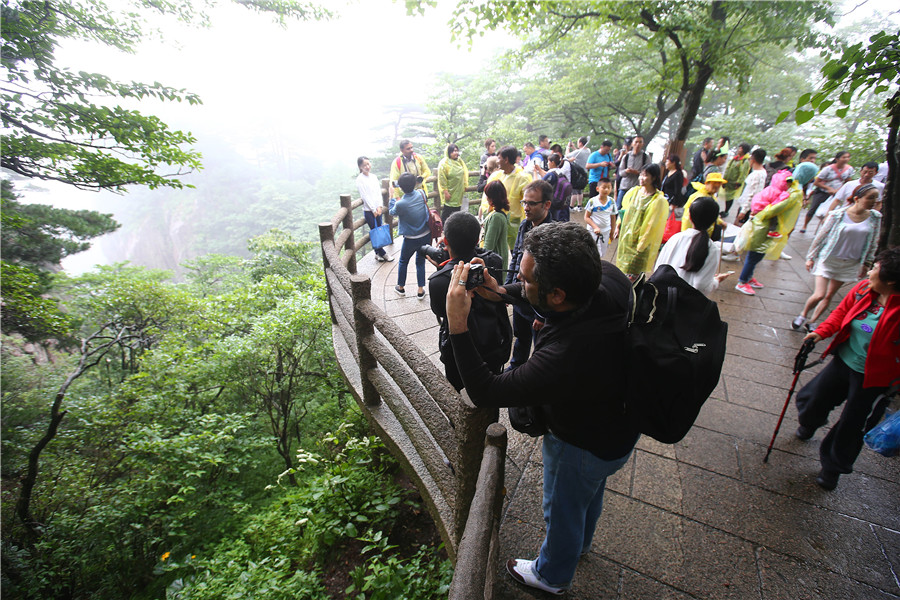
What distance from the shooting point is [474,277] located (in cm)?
175

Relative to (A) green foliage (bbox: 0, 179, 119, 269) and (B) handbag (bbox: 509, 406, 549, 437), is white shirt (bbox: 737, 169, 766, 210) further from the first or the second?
(A) green foliage (bbox: 0, 179, 119, 269)

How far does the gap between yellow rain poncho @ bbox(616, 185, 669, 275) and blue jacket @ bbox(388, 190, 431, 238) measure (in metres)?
2.38

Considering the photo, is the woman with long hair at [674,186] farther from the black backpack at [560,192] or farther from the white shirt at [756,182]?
the white shirt at [756,182]

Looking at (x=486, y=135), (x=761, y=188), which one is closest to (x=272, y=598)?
(x=761, y=188)

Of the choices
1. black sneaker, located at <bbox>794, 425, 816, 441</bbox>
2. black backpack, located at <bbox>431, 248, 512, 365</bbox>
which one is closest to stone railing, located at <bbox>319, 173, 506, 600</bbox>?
black backpack, located at <bbox>431, 248, 512, 365</bbox>

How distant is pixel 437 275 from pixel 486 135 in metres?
18.6

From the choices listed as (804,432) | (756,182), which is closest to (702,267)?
(804,432)

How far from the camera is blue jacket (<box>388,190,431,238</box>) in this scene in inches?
190

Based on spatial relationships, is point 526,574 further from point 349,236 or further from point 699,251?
point 349,236

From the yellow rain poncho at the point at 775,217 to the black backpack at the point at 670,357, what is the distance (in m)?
4.98

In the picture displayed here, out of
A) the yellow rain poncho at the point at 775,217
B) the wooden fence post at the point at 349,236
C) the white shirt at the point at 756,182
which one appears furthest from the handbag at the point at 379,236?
the white shirt at the point at 756,182

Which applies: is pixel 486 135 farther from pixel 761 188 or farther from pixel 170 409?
pixel 170 409

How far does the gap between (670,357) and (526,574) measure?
4.72 ft

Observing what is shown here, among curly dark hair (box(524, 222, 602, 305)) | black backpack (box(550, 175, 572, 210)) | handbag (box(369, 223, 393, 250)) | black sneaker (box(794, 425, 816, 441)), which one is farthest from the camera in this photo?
handbag (box(369, 223, 393, 250))
